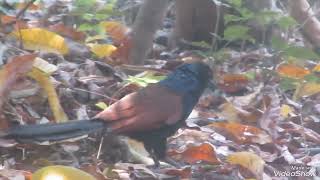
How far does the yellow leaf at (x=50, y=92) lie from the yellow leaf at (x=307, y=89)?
1.85 metres

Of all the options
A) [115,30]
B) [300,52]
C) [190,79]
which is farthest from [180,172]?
[115,30]

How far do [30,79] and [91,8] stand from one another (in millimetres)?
1541

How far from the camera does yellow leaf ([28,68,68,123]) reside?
139 inches

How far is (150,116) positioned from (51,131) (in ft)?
1.57

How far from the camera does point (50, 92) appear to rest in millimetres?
3559

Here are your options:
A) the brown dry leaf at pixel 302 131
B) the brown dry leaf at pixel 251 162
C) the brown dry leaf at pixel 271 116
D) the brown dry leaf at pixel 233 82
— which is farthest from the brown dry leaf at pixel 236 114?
the brown dry leaf at pixel 251 162

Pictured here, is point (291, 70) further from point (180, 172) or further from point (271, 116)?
point (180, 172)

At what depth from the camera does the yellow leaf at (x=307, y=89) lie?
4.72 m

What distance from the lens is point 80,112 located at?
3.78m

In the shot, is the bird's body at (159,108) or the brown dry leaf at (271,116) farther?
the brown dry leaf at (271,116)

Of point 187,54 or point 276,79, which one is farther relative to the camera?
point 187,54

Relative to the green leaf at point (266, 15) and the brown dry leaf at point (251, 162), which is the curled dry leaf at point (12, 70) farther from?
the green leaf at point (266, 15)

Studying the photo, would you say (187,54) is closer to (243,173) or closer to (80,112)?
(80,112)

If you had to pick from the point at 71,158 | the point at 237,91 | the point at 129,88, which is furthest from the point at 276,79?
the point at 71,158
